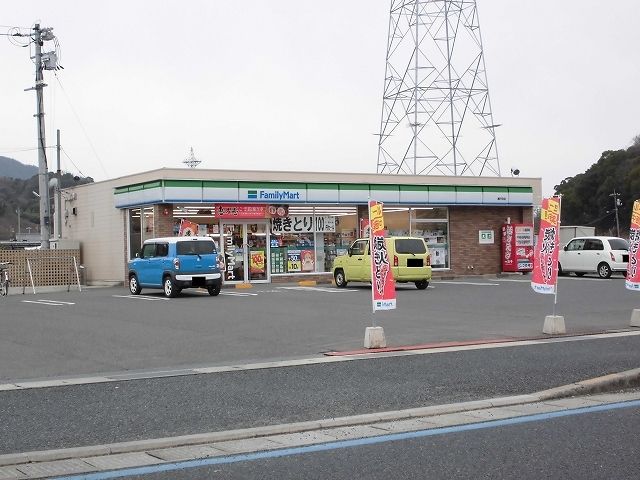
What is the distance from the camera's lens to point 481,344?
41.9 feet

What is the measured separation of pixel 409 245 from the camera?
2738cm

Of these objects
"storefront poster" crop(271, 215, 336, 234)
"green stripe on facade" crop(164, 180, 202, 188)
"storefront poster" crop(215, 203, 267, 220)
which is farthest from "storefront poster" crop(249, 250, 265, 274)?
"green stripe on facade" crop(164, 180, 202, 188)

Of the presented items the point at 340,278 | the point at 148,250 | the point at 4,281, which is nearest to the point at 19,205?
the point at 4,281

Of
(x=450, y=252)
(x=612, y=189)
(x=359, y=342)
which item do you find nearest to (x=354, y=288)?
(x=450, y=252)

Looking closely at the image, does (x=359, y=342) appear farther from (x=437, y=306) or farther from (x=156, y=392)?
(x=437, y=306)

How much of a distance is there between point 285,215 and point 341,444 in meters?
25.7

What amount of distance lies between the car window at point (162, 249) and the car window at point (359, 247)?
22.6ft

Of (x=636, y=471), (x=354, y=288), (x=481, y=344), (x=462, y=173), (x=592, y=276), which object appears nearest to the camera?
(x=636, y=471)

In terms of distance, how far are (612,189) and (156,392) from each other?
68.6 meters

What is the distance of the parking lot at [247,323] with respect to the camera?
1225 centimetres

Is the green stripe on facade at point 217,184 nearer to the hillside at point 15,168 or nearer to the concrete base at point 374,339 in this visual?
the concrete base at point 374,339

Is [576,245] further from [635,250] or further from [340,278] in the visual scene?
[635,250]

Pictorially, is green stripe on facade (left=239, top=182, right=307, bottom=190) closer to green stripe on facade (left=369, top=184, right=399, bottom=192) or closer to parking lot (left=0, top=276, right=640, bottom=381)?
green stripe on facade (left=369, top=184, right=399, bottom=192)

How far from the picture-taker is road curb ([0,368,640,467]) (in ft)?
21.6
